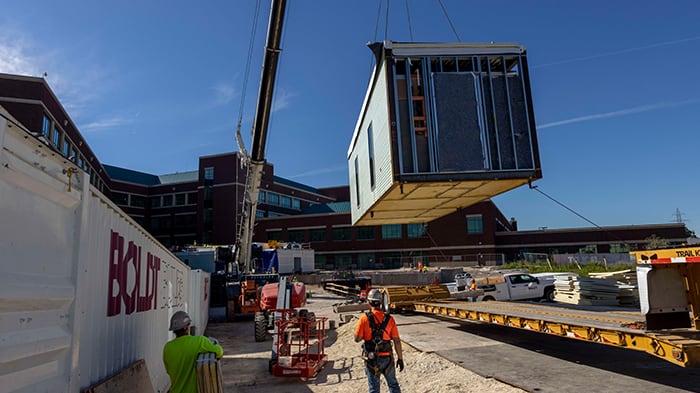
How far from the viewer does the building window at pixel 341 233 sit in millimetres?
61219

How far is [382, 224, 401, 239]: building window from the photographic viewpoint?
5788 cm

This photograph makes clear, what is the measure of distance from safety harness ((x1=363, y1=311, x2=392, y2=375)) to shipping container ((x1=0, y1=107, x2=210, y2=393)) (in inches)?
117

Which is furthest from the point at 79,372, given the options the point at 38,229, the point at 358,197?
the point at 358,197

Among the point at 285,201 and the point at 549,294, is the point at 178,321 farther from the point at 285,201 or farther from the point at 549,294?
the point at 285,201

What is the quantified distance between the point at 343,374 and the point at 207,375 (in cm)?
690

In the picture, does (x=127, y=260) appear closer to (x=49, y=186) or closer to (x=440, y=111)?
(x=49, y=186)

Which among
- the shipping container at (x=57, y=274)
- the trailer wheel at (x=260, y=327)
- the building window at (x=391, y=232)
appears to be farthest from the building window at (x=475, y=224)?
the shipping container at (x=57, y=274)

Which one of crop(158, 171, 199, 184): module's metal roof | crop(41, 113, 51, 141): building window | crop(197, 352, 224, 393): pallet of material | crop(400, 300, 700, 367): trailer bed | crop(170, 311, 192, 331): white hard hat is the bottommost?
crop(400, 300, 700, 367): trailer bed

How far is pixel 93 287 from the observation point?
3.74 m

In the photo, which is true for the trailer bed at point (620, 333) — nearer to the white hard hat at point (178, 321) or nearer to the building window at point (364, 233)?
the white hard hat at point (178, 321)

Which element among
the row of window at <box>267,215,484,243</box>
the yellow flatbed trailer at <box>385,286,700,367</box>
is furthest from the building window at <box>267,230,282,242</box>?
the yellow flatbed trailer at <box>385,286,700,367</box>

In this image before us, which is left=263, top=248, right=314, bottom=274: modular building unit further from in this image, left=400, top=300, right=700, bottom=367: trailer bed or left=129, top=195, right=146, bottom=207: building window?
left=129, top=195, right=146, bottom=207: building window

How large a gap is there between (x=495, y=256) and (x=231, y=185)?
35.6 metres

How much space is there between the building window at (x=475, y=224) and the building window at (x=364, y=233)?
41.7 ft
